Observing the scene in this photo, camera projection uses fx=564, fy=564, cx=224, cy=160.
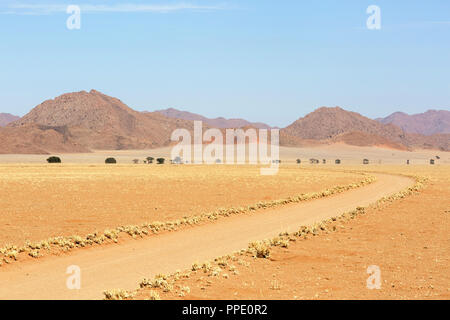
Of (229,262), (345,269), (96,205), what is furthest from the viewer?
(96,205)

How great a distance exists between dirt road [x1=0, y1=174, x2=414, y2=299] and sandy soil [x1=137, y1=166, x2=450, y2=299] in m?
1.40

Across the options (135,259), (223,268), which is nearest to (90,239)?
(135,259)

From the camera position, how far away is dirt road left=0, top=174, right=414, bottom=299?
480 inches

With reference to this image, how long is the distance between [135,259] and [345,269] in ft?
18.6

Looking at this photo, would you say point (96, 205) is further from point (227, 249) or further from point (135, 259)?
point (135, 259)

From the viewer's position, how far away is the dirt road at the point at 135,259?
480 inches

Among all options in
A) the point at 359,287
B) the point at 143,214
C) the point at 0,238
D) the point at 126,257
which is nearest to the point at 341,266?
the point at 359,287

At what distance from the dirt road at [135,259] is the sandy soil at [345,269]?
1.40m

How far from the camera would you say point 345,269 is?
1446cm

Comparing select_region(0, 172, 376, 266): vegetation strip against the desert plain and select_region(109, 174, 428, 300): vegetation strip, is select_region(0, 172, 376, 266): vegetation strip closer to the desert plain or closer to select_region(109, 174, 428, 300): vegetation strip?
the desert plain

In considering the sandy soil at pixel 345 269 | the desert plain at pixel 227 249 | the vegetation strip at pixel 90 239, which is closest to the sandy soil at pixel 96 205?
the desert plain at pixel 227 249

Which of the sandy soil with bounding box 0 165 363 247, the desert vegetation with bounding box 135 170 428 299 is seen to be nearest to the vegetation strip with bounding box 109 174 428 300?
the desert vegetation with bounding box 135 170 428 299

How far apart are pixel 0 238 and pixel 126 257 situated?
5979 millimetres

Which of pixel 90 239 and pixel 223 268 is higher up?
pixel 90 239
